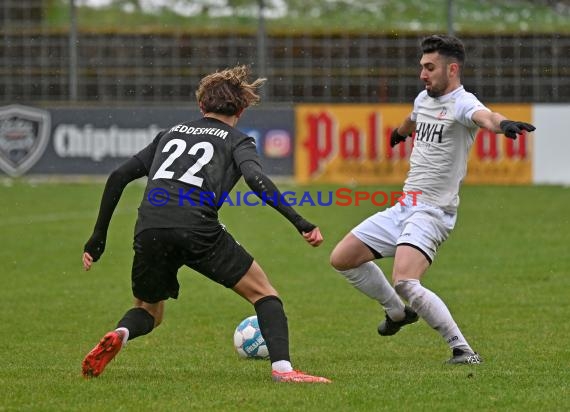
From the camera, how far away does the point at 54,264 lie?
1305 cm

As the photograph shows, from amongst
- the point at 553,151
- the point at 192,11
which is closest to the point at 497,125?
the point at 553,151

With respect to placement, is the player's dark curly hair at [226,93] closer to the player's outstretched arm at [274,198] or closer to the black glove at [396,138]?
the player's outstretched arm at [274,198]

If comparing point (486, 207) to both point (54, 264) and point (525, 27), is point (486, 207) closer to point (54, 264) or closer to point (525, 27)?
point (525, 27)

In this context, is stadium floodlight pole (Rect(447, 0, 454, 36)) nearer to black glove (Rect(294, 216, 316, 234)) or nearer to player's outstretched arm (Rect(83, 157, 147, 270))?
player's outstretched arm (Rect(83, 157, 147, 270))

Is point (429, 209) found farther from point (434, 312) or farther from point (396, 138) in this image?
point (396, 138)

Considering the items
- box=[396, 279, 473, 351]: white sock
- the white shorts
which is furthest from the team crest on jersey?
box=[396, 279, 473, 351]: white sock

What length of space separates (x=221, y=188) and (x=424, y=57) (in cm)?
188

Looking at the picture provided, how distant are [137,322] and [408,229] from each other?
1881 mm

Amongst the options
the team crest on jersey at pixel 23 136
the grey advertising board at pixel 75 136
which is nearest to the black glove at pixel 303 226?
the grey advertising board at pixel 75 136

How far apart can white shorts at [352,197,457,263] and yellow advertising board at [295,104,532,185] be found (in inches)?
525

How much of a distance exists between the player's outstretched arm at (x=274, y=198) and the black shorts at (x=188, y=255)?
37 centimetres

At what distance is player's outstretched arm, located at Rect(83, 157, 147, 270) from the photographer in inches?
271

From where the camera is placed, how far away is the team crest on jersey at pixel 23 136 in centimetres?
2216

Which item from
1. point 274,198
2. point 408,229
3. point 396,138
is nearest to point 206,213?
point 274,198
